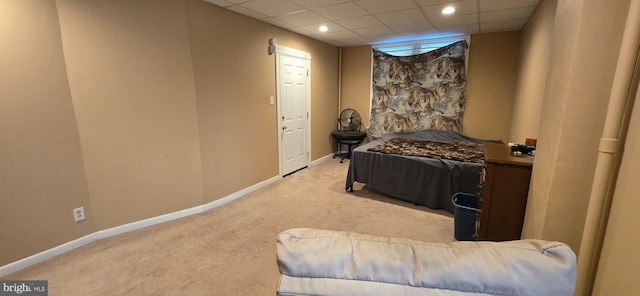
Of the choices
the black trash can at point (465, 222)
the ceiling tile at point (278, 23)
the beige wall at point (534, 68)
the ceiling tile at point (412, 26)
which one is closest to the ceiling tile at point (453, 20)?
the ceiling tile at point (412, 26)

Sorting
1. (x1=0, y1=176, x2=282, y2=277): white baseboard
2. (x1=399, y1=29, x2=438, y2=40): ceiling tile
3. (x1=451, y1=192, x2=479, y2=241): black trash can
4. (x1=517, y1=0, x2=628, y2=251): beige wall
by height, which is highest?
(x1=399, y1=29, x2=438, y2=40): ceiling tile

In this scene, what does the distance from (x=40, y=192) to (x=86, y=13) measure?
4.77ft

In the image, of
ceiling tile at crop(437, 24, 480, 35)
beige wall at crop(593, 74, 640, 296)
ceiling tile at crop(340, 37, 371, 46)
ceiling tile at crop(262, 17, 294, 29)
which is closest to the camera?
beige wall at crop(593, 74, 640, 296)

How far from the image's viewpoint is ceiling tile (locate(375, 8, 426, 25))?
3182 millimetres

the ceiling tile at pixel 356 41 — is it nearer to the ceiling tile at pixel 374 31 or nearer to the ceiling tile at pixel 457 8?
the ceiling tile at pixel 374 31

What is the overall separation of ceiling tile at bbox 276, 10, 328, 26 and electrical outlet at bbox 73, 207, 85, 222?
112 inches

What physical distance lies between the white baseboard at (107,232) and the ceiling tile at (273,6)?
2.19 meters

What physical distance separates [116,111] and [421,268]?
2780mm

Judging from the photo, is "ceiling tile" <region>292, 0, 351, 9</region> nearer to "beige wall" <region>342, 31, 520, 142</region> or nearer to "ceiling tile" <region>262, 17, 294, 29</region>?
"ceiling tile" <region>262, 17, 294, 29</region>

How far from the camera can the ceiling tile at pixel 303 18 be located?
324 cm

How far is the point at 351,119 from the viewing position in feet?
18.4

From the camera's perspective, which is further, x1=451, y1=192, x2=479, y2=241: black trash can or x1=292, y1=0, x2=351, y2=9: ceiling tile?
x1=292, y1=0, x2=351, y2=9: ceiling tile

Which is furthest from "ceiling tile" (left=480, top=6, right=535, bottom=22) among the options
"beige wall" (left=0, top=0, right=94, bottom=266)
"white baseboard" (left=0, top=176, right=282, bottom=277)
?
"beige wall" (left=0, top=0, right=94, bottom=266)

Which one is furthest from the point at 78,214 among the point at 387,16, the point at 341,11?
the point at 387,16
